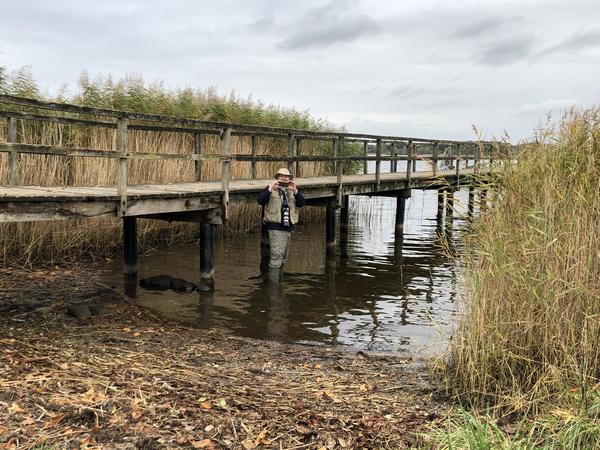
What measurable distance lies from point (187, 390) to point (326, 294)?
18.5 feet

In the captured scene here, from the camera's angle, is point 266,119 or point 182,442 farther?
point 266,119

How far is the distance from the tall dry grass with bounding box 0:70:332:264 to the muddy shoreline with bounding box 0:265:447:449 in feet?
11.1

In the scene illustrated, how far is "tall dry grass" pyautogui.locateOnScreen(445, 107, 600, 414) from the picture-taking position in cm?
470

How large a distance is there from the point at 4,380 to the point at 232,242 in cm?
1043

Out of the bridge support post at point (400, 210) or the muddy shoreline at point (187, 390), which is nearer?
the muddy shoreline at point (187, 390)

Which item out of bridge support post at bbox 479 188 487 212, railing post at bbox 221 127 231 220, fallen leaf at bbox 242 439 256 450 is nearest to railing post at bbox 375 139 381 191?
railing post at bbox 221 127 231 220

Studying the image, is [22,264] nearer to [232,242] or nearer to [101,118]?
[101,118]

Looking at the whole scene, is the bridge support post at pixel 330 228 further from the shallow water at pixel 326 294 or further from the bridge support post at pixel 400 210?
the bridge support post at pixel 400 210

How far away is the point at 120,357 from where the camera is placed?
5707mm

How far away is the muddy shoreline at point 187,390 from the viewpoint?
12.9ft

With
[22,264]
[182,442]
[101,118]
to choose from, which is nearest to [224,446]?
[182,442]

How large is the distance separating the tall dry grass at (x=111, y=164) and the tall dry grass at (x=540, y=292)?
25.3 ft

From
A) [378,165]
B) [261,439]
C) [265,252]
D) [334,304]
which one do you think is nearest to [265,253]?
[265,252]

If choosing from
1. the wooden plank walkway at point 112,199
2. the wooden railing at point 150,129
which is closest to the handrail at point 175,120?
the wooden railing at point 150,129
